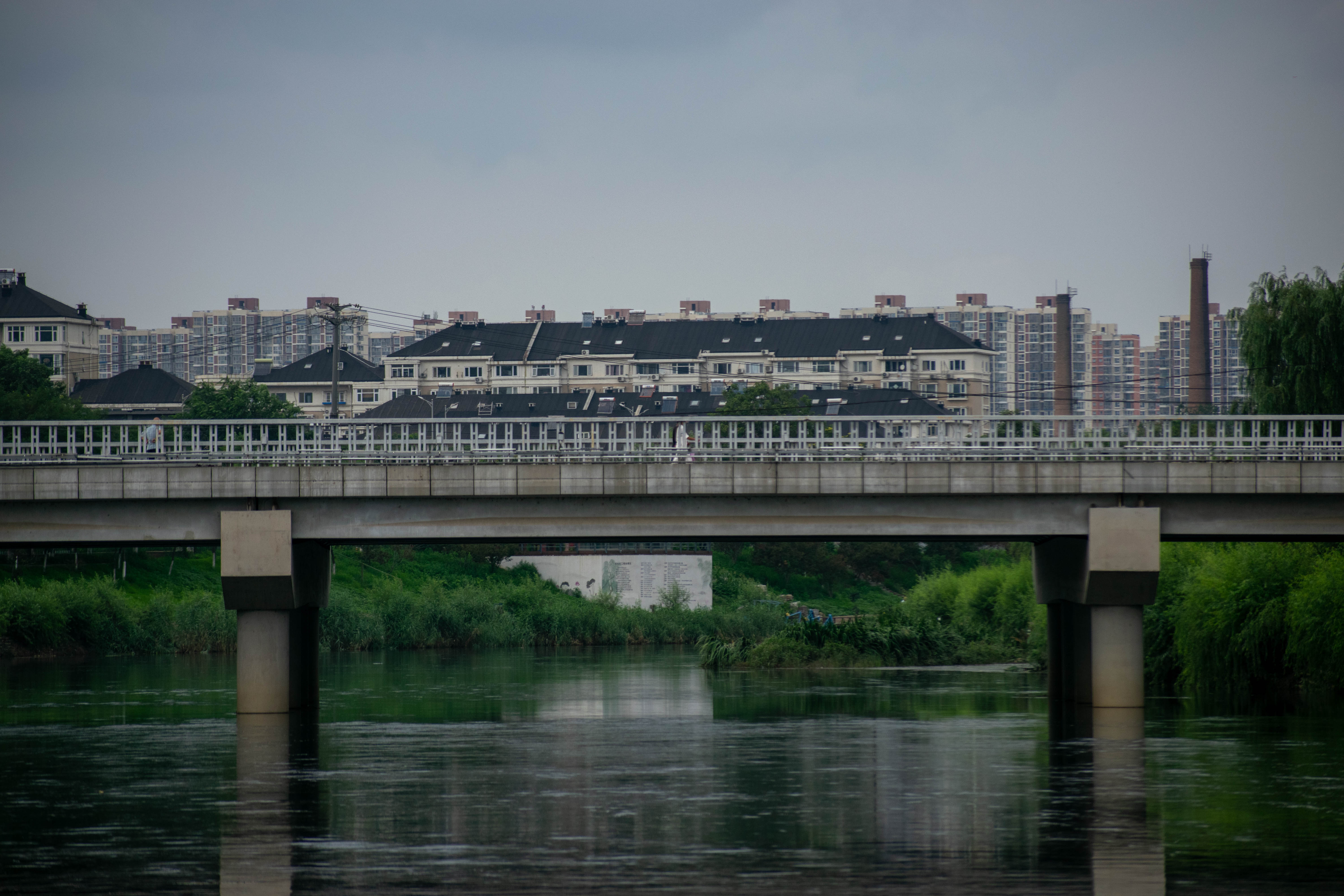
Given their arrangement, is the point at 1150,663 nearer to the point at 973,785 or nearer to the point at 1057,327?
the point at 973,785

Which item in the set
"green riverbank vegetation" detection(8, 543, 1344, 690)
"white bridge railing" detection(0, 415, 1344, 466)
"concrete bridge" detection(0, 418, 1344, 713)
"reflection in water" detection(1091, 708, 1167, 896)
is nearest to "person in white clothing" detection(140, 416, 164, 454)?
"white bridge railing" detection(0, 415, 1344, 466)

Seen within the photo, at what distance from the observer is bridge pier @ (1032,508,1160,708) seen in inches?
1551

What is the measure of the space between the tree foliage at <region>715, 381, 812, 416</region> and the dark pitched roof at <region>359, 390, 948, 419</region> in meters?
13.7

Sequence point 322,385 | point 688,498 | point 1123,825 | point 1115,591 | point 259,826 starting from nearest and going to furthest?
point 1123,825 → point 259,826 → point 1115,591 → point 688,498 → point 322,385

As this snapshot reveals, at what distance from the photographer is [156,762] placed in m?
31.8

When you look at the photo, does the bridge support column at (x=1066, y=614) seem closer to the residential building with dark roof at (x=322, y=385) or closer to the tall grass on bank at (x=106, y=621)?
the tall grass on bank at (x=106, y=621)

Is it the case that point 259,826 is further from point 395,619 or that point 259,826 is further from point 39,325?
point 39,325

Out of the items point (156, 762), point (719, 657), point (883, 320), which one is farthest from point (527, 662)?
point (883, 320)

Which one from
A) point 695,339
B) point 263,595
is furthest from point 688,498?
point 695,339

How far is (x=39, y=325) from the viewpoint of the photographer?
170 metres

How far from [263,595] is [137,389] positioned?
134m

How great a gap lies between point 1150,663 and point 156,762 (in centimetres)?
3254

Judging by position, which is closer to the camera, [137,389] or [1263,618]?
[1263,618]

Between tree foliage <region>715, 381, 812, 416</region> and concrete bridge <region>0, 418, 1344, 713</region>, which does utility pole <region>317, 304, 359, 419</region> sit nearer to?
concrete bridge <region>0, 418, 1344, 713</region>
